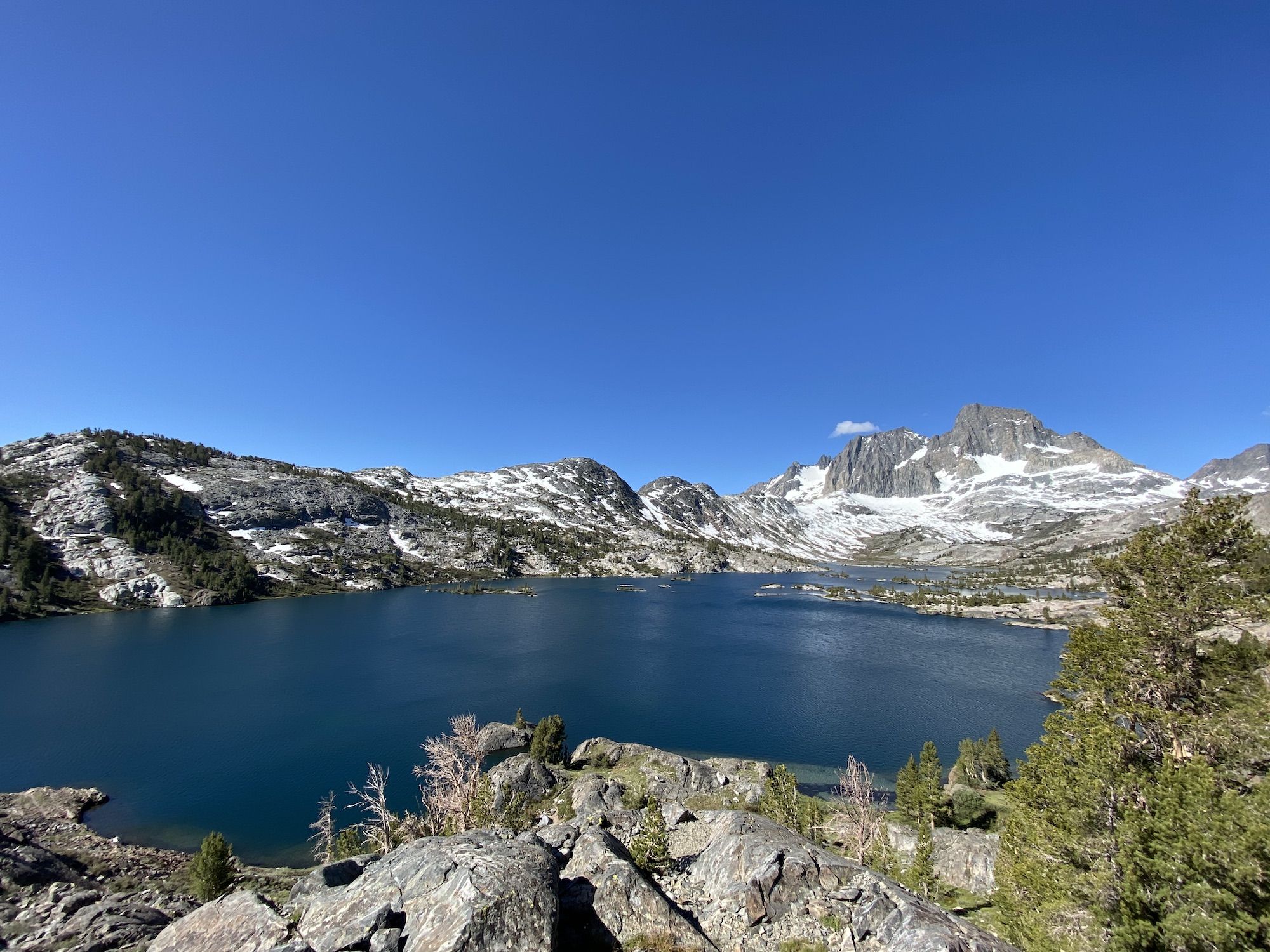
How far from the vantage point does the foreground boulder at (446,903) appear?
13.2 m

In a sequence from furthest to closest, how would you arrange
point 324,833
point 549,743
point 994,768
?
point 549,743 < point 994,768 < point 324,833

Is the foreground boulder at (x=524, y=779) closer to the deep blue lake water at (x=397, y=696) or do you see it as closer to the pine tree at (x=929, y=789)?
the deep blue lake water at (x=397, y=696)

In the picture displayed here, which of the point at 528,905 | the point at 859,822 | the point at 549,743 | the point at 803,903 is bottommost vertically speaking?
the point at 549,743

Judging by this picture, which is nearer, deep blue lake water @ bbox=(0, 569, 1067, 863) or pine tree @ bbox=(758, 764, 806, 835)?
pine tree @ bbox=(758, 764, 806, 835)

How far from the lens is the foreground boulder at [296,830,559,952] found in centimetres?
1325

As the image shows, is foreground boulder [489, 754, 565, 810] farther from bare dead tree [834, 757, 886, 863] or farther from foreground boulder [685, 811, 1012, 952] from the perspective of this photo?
foreground boulder [685, 811, 1012, 952]

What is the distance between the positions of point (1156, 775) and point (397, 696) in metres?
86.5

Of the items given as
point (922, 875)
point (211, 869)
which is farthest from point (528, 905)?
point (211, 869)

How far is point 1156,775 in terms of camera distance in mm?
19984

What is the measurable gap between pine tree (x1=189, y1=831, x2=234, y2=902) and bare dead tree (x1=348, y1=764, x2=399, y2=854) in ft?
25.5

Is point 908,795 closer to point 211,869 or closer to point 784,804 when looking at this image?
point 784,804

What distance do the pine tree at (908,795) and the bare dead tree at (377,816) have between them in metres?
41.8

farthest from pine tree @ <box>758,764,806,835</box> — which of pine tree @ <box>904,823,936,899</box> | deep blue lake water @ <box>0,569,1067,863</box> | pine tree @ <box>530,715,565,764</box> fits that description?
pine tree @ <box>530,715,565,764</box>

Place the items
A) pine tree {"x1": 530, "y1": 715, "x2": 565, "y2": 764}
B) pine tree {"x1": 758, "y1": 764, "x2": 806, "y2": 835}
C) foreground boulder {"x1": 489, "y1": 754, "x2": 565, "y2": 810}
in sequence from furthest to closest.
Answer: pine tree {"x1": 530, "y1": 715, "x2": 565, "y2": 764} → foreground boulder {"x1": 489, "y1": 754, "x2": 565, "y2": 810} → pine tree {"x1": 758, "y1": 764, "x2": 806, "y2": 835}
